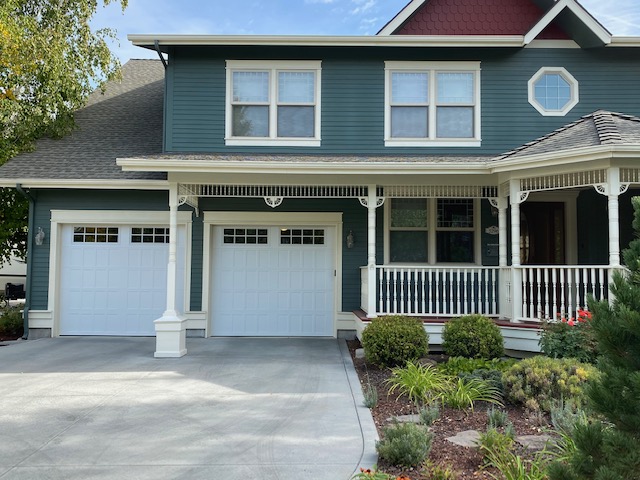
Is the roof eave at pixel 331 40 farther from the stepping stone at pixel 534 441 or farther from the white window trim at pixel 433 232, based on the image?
the stepping stone at pixel 534 441

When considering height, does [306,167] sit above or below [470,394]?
above

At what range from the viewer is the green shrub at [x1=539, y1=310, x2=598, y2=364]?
21.0 feet

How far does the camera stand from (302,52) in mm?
9820

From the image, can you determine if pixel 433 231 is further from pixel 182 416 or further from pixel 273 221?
pixel 182 416

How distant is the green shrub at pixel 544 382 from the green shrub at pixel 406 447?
180 centimetres

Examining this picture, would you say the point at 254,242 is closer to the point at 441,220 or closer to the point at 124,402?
the point at 441,220

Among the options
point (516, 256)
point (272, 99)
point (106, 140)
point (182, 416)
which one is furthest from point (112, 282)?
point (516, 256)

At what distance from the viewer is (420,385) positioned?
564 cm

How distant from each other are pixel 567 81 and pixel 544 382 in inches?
274

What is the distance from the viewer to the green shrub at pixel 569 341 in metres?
6.41

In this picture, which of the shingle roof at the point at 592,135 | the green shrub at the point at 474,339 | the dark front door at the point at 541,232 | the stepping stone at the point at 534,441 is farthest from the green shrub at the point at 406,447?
the dark front door at the point at 541,232

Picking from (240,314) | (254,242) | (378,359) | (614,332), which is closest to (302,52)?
(254,242)

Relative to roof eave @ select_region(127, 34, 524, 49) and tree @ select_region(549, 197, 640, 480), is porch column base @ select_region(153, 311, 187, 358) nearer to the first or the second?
roof eave @ select_region(127, 34, 524, 49)

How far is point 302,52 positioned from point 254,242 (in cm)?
386
